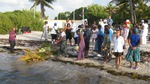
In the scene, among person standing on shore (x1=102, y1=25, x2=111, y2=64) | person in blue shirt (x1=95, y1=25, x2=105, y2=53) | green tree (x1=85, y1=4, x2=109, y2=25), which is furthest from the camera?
green tree (x1=85, y1=4, x2=109, y2=25)

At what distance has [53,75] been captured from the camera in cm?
1227

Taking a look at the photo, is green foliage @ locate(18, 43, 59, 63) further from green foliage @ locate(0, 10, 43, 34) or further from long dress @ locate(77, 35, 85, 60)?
green foliage @ locate(0, 10, 43, 34)

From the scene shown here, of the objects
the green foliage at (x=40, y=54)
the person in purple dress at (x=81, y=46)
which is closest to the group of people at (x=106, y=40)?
the person in purple dress at (x=81, y=46)

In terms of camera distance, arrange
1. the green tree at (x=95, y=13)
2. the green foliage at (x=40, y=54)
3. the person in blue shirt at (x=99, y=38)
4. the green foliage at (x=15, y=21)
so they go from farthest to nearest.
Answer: the green tree at (x=95, y=13) → the green foliage at (x=15, y=21) → the green foliage at (x=40, y=54) → the person in blue shirt at (x=99, y=38)

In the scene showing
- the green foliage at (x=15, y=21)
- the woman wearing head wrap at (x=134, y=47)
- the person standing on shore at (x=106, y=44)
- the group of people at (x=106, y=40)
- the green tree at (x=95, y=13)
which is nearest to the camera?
the woman wearing head wrap at (x=134, y=47)

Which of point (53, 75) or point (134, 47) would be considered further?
point (53, 75)

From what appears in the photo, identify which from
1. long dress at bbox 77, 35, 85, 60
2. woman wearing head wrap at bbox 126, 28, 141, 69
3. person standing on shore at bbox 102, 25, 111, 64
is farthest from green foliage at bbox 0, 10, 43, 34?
woman wearing head wrap at bbox 126, 28, 141, 69

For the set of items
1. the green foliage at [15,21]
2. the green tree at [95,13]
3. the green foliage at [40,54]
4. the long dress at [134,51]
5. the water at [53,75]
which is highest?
the green tree at [95,13]

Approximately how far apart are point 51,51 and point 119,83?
7713 millimetres

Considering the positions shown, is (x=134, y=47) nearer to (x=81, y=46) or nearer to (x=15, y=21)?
(x=81, y=46)

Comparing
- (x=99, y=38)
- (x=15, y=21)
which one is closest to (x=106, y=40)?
(x=99, y=38)

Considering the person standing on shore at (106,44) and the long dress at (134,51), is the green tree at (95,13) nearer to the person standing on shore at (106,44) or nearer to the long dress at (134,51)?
the person standing on shore at (106,44)

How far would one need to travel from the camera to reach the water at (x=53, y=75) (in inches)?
435

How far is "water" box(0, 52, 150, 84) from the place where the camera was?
36.2 feet
